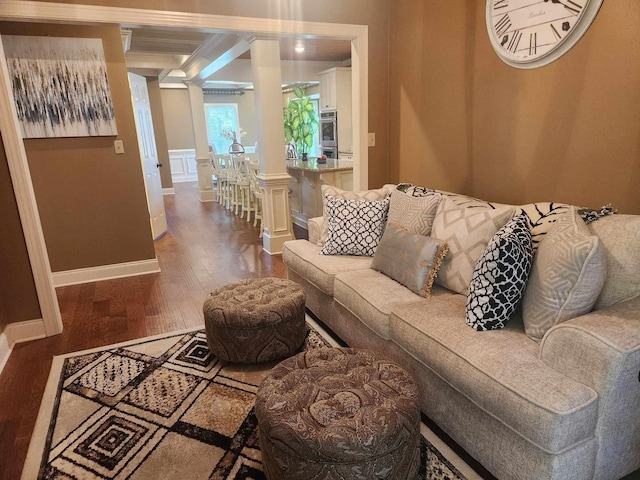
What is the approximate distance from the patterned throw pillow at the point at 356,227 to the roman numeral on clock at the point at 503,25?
1.23 metres

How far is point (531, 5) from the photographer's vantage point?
2230mm

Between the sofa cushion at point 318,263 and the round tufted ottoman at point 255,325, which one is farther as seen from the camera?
the sofa cushion at point 318,263

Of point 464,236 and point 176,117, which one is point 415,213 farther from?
point 176,117

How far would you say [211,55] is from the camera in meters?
5.85

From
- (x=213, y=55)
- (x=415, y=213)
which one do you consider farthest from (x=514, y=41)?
(x=213, y=55)

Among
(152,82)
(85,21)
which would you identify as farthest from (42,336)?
(152,82)

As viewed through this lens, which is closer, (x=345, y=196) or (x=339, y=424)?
(x=339, y=424)

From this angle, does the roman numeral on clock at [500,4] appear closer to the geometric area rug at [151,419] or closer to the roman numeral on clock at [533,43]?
the roman numeral on clock at [533,43]

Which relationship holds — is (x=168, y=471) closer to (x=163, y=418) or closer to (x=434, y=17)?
(x=163, y=418)

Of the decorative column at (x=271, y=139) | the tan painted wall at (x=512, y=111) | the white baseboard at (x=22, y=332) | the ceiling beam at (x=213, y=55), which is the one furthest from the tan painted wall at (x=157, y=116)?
the white baseboard at (x=22, y=332)

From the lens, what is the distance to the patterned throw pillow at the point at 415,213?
2.43 m

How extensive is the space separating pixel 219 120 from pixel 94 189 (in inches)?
337

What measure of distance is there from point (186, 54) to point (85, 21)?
4.15 metres

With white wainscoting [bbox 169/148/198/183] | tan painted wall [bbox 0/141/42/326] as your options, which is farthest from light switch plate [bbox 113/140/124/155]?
white wainscoting [bbox 169/148/198/183]
